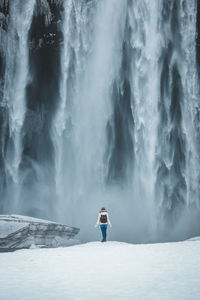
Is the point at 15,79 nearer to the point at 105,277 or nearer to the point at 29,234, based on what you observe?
the point at 29,234

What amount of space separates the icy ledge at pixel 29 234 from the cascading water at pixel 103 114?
7.99 meters

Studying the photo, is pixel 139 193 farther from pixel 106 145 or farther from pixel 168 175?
pixel 106 145

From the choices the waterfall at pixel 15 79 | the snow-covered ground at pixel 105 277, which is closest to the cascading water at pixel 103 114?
the waterfall at pixel 15 79

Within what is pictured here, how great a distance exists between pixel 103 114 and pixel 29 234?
42.2 ft

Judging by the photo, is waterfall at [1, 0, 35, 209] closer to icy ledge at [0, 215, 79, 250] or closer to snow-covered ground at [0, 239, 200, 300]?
icy ledge at [0, 215, 79, 250]

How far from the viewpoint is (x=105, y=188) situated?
79.5ft

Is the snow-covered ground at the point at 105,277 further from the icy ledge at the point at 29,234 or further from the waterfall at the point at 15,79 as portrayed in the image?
the waterfall at the point at 15,79

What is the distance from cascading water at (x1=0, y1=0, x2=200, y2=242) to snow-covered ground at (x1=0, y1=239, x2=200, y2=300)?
1455cm

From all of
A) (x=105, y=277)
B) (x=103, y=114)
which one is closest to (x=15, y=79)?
(x=103, y=114)

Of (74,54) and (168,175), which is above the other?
(74,54)

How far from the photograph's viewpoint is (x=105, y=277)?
218 inches

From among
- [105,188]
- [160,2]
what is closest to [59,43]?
[160,2]

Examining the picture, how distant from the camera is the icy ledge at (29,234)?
11891 millimetres

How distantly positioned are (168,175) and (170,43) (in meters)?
8.51
